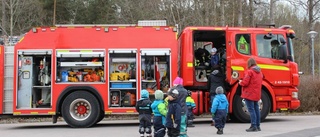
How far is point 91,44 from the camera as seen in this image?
12328mm

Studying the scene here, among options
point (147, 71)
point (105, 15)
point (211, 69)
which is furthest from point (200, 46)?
point (105, 15)

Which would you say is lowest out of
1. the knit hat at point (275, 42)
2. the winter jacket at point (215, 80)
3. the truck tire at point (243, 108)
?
the truck tire at point (243, 108)

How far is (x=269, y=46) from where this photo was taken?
12.7 meters

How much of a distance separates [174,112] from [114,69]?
384 centimetres

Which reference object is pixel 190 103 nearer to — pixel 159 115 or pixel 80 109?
pixel 159 115

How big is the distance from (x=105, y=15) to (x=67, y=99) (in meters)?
28.1

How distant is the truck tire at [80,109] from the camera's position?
12053 mm

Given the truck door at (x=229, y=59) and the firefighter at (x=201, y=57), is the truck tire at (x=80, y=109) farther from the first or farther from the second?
the truck door at (x=229, y=59)

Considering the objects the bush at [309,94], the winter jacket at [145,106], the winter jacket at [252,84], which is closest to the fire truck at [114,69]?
the winter jacket at [252,84]

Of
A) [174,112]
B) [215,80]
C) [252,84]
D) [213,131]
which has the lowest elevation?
[213,131]

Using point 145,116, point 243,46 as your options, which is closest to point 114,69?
point 145,116

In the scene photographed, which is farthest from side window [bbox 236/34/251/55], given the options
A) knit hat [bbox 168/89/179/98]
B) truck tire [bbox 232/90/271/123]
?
knit hat [bbox 168/89/179/98]

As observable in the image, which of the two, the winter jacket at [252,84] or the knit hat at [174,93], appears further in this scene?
the winter jacket at [252,84]

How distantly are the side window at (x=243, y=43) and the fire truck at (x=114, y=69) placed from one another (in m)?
0.03
